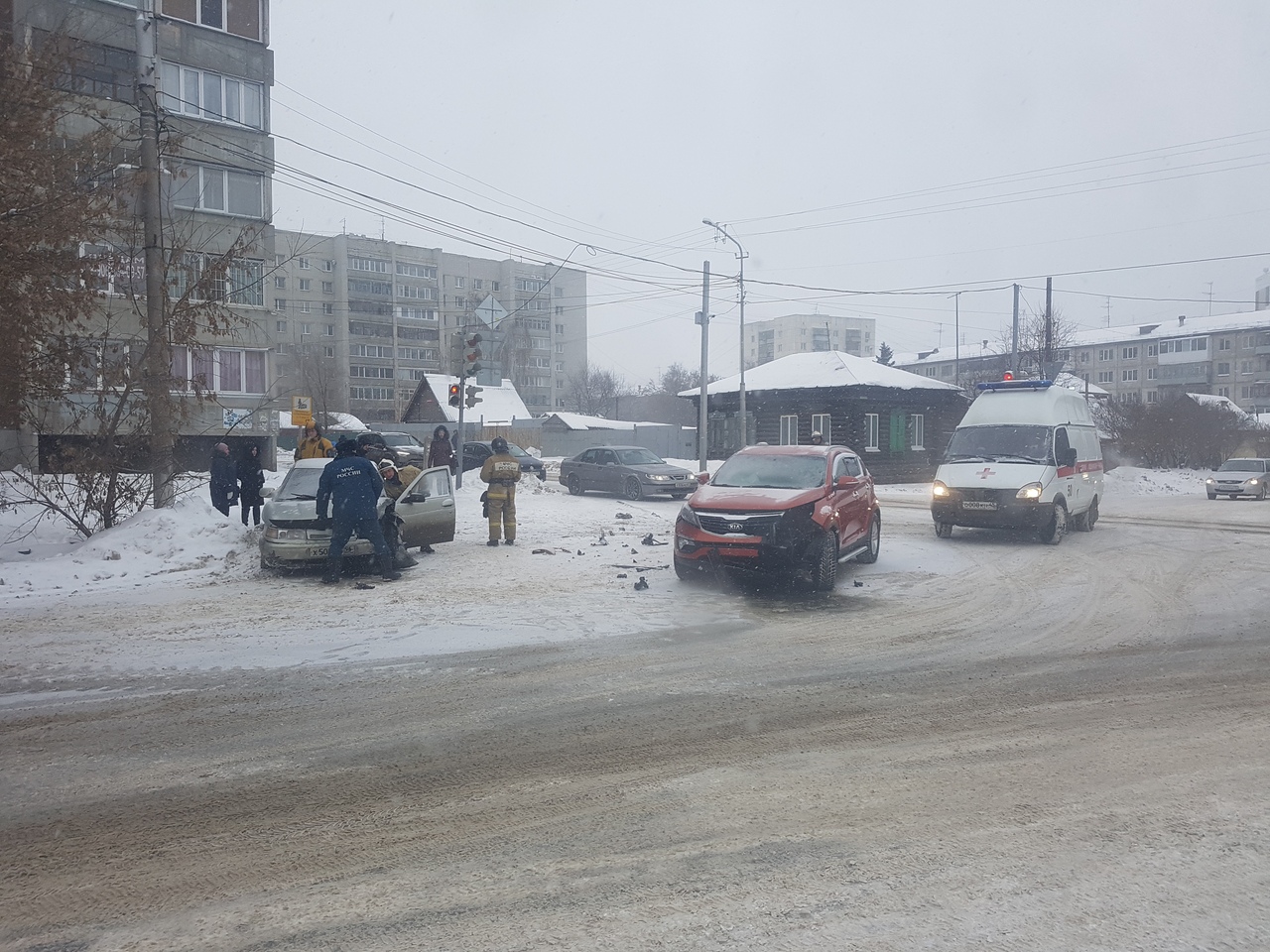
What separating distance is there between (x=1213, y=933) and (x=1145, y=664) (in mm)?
4473

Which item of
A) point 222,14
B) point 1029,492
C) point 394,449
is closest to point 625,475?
point 394,449

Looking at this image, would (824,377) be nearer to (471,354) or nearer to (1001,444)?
(471,354)

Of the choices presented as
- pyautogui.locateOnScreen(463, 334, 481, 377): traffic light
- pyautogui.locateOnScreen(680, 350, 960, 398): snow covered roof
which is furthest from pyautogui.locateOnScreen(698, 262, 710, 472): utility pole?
pyautogui.locateOnScreen(463, 334, 481, 377): traffic light

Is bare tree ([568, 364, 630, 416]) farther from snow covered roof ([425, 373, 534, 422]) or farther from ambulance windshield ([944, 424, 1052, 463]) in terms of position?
ambulance windshield ([944, 424, 1052, 463])

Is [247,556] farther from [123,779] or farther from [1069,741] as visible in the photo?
[1069,741]

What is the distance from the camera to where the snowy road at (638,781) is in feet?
10.9

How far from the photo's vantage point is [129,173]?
12562mm

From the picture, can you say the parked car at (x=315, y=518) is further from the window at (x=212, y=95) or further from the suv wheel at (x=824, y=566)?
the window at (x=212, y=95)

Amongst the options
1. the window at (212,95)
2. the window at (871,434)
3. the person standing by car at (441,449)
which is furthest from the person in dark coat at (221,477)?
the window at (871,434)

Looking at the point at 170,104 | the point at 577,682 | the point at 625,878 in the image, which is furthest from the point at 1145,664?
the point at 170,104

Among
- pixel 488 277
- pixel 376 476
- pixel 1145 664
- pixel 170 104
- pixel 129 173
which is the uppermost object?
pixel 488 277

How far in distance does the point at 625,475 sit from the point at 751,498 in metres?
13.7

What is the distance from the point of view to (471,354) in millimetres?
20250

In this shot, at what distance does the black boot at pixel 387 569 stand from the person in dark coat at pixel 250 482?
4.72 metres
